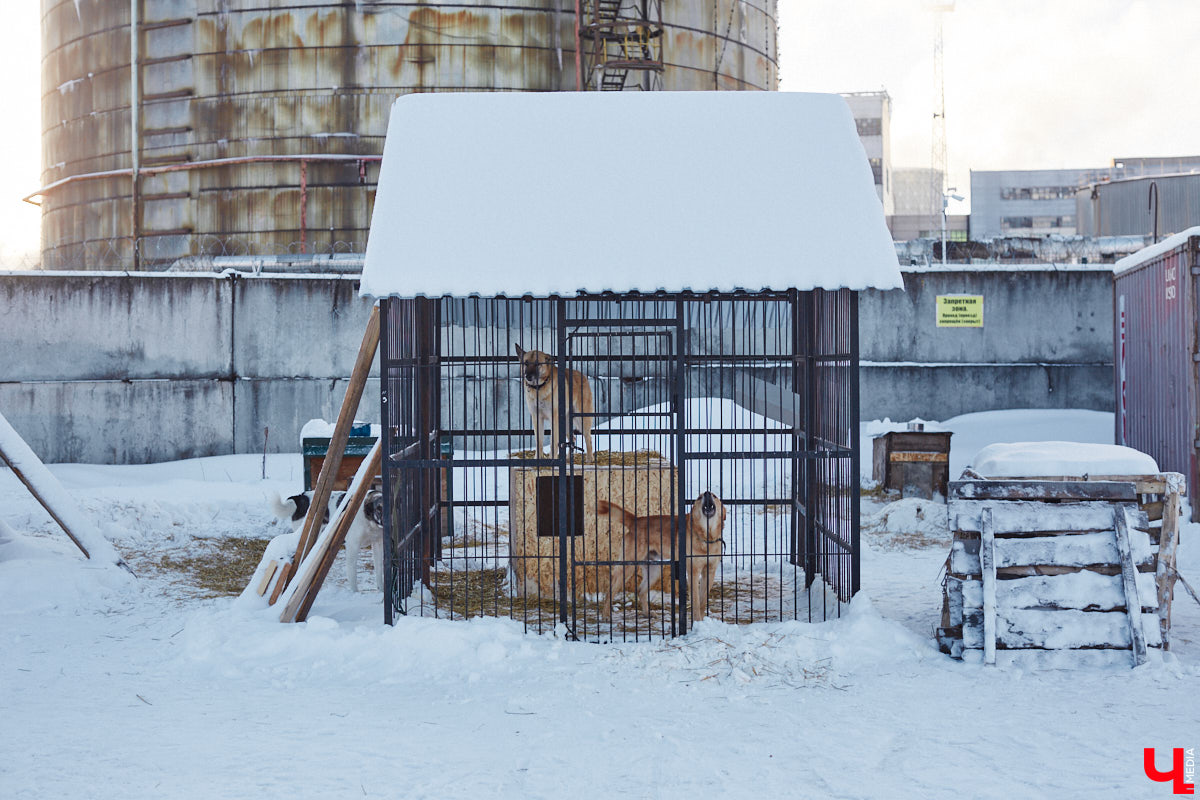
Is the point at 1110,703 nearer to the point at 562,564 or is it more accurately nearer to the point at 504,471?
the point at 562,564

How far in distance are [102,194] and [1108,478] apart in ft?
79.9

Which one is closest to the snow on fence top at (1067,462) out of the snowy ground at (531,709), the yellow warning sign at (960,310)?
the snowy ground at (531,709)

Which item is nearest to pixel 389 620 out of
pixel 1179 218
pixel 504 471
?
pixel 504 471

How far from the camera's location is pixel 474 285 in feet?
24.7

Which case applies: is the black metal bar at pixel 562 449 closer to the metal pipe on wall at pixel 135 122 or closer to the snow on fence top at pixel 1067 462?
the snow on fence top at pixel 1067 462

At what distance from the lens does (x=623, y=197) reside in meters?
8.25

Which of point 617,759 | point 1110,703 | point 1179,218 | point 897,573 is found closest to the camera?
point 617,759

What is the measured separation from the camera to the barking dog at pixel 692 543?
8102 millimetres

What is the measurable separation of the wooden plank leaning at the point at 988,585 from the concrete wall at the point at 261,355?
39.9 ft

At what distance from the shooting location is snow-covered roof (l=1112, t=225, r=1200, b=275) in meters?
12.2

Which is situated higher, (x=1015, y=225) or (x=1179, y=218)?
(x=1015, y=225)

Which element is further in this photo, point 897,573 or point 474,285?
point 897,573

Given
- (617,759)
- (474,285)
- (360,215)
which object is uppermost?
(360,215)

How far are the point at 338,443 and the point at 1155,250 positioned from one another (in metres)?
10.9
